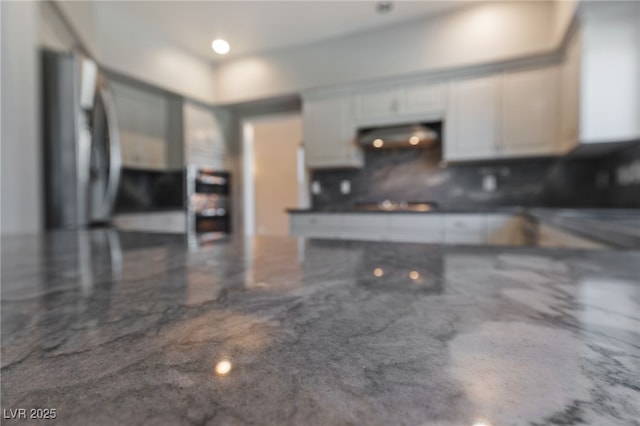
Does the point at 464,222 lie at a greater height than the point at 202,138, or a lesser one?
lesser

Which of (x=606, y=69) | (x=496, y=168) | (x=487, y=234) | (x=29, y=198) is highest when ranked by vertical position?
(x=606, y=69)

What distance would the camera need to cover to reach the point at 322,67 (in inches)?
130

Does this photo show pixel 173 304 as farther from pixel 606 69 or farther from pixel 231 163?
pixel 231 163

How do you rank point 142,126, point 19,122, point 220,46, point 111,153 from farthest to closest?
point 142,126
point 220,46
point 111,153
point 19,122

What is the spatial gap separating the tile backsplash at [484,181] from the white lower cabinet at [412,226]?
600 mm

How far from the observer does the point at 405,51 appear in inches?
117

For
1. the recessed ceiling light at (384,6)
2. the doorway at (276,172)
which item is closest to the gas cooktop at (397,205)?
the recessed ceiling light at (384,6)

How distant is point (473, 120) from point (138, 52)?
3055 millimetres

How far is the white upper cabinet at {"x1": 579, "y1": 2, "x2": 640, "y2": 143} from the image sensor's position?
6.54 feet

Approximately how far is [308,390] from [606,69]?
2.79 meters

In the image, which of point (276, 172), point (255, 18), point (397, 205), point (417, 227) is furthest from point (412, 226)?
point (276, 172)

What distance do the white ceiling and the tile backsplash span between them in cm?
122

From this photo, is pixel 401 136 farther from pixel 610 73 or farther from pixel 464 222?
pixel 610 73

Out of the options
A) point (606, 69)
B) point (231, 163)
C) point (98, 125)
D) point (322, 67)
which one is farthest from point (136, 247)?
point (231, 163)
